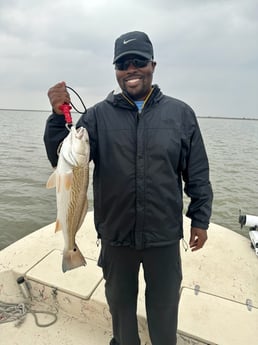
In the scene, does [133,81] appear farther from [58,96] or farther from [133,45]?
[58,96]

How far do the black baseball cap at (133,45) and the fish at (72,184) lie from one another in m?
0.68

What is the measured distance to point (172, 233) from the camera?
2123 millimetres

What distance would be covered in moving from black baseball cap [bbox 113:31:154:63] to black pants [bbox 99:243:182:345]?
1469mm

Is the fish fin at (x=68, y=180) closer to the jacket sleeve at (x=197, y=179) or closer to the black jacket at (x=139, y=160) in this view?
the black jacket at (x=139, y=160)

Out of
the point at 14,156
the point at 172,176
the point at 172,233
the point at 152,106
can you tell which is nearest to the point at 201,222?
the point at 172,233

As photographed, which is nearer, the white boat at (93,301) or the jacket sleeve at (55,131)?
the jacket sleeve at (55,131)

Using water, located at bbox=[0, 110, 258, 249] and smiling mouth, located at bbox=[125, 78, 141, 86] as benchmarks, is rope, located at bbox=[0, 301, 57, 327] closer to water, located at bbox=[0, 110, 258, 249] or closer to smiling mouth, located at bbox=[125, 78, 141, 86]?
smiling mouth, located at bbox=[125, 78, 141, 86]

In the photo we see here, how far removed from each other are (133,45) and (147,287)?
1907 millimetres

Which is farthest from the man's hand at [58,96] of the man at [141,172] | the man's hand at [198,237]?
the man's hand at [198,237]

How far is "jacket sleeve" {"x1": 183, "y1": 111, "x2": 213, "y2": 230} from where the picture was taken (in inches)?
84.8

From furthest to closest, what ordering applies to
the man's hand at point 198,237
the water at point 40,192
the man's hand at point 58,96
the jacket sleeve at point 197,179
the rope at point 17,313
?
the water at point 40,192 → the rope at point 17,313 → the man's hand at point 198,237 → the jacket sleeve at point 197,179 → the man's hand at point 58,96

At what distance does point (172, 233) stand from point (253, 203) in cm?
875

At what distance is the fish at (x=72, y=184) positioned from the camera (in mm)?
1900

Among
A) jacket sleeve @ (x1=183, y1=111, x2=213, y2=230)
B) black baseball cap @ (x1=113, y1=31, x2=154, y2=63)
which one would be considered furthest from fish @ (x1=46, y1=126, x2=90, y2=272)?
jacket sleeve @ (x1=183, y1=111, x2=213, y2=230)
